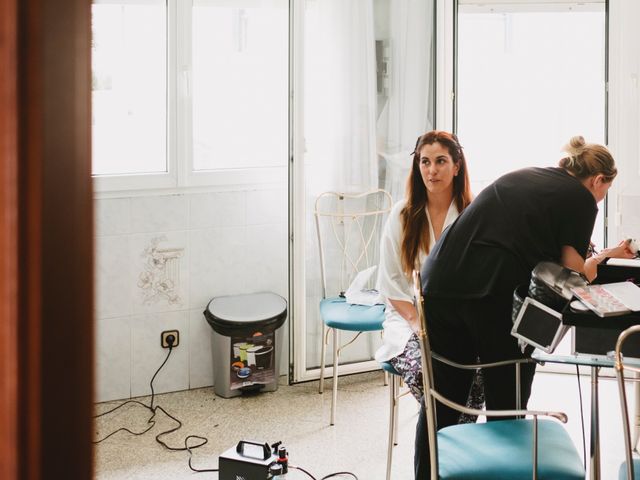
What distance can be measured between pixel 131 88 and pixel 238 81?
53 cm

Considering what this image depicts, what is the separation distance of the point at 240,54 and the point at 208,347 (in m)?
1.46

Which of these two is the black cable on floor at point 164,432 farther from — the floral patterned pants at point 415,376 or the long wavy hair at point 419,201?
the long wavy hair at point 419,201

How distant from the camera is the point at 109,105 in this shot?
3.99 metres

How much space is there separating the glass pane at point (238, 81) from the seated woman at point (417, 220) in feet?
4.15

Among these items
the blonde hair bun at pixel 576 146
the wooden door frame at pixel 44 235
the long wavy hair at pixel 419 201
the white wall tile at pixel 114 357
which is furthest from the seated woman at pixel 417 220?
the wooden door frame at pixel 44 235

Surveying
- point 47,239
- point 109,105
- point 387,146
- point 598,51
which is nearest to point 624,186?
point 598,51

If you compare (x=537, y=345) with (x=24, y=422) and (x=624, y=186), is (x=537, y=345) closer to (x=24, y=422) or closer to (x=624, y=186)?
(x=24, y=422)

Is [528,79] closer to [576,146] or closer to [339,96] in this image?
[339,96]

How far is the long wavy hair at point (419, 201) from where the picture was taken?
314 centimetres

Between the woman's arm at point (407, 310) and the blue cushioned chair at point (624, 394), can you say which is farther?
the woman's arm at point (407, 310)

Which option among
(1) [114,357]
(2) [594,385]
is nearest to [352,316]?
(1) [114,357]

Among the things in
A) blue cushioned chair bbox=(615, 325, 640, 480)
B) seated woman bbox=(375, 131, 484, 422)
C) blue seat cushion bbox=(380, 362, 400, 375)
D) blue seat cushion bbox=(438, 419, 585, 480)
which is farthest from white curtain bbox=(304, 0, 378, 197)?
blue cushioned chair bbox=(615, 325, 640, 480)

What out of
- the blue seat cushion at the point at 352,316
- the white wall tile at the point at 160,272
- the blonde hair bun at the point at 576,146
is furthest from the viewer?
the white wall tile at the point at 160,272

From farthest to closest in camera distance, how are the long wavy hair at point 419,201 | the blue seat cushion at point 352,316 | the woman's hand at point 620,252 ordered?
the blue seat cushion at point 352,316 < the long wavy hair at point 419,201 < the woman's hand at point 620,252
